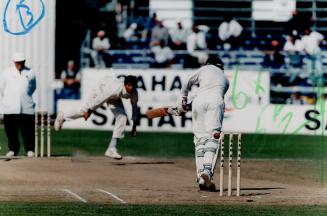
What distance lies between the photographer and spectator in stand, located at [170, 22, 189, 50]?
3469cm

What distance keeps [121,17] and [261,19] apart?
14.8ft

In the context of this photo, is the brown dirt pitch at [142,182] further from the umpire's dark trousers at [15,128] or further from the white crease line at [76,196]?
the umpire's dark trousers at [15,128]

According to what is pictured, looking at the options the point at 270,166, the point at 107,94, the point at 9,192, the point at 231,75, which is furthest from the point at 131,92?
the point at 231,75

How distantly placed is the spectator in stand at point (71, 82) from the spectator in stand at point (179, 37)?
305 cm

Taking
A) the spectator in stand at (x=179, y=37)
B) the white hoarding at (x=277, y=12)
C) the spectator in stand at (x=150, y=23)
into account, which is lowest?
the spectator in stand at (x=179, y=37)

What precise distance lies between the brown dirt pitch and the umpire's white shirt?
117 cm

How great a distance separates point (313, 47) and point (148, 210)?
21005 millimetres

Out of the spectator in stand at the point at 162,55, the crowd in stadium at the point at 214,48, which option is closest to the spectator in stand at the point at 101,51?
the crowd in stadium at the point at 214,48

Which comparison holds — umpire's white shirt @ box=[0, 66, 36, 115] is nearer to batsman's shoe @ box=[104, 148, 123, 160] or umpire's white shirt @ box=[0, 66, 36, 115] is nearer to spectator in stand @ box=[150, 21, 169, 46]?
batsman's shoe @ box=[104, 148, 123, 160]

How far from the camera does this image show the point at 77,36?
36906 millimetres

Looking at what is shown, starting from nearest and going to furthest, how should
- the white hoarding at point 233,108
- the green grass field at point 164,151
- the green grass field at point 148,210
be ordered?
the green grass field at point 148,210
the green grass field at point 164,151
the white hoarding at point 233,108

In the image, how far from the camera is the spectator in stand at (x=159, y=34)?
34656mm

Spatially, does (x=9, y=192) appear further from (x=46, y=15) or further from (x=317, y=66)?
(x=317, y=66)

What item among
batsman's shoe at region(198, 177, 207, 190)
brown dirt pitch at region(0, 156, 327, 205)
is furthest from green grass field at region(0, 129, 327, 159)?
batsman's shoe at region(198, 177, 207, 190)
